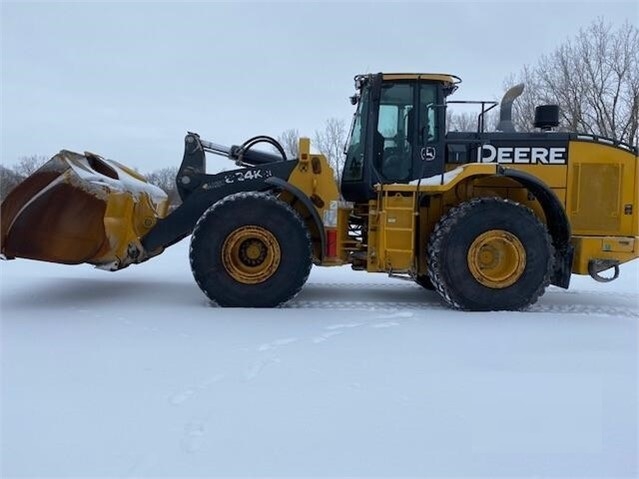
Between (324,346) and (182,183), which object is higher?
(182,183)

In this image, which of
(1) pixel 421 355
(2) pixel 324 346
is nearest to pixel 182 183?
(2) pixel 324 346

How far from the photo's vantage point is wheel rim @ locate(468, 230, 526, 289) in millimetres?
5566

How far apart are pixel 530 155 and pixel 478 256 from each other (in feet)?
4.35

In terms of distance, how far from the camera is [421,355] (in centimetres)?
386

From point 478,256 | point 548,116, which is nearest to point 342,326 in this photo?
point 478,256

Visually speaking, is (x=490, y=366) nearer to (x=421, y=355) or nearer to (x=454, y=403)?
(x=421, y=355)

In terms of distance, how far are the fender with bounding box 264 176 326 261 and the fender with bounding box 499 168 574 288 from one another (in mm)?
1898

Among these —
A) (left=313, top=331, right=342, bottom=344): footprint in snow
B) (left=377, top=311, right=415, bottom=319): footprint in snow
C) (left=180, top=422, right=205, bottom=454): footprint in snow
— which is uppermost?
(left=377, top=311, right=415, bottom=319): footprint in snow

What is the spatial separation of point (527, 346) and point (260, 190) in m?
3.20

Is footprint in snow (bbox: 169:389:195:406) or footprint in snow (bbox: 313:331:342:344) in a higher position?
footprint in snow (bbox: 313:331:342:344)

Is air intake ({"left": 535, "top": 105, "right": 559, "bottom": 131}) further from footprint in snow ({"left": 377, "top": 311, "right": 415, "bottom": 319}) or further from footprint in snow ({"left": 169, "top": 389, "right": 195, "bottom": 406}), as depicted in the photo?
footprint in snow ({"left": 169, "top": 389, "right": 195, "bottom": 406})

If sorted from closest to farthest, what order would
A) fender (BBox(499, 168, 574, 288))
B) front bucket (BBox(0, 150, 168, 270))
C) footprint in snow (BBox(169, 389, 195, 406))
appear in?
footprint in snow (BBox(169, 389, 195, 406))
front bucket (BBox(0, 150, 168, 270))
fender (BBox(499, 168, 574, 288))

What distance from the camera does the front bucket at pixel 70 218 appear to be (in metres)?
5.47

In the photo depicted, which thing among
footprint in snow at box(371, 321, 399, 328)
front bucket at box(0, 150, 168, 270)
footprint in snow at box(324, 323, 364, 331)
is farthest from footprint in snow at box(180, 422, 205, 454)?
front bucket at box(0, 150, 168, 270)
